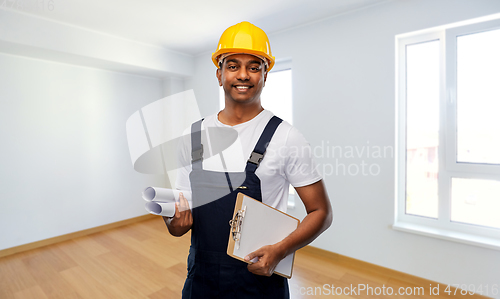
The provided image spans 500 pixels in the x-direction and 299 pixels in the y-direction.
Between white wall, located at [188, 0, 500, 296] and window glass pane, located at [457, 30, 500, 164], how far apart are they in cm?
24

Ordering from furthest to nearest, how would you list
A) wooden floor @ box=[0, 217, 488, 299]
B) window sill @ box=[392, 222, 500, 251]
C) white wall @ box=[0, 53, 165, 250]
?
white wall @ box=[0, 53, 165, 250] → wooden floor @ box=[0, 217, 488, 299] → window sill @ box=[392, 222, 500, 251]

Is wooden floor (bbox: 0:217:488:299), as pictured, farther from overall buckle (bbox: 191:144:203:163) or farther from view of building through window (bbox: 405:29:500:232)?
overall buckle (bbox: 191:144:203:163)

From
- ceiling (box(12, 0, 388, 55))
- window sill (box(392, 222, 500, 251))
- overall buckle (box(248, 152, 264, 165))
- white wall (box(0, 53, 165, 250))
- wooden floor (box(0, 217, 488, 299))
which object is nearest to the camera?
overall buckle (box(248, 152, 264, 165))

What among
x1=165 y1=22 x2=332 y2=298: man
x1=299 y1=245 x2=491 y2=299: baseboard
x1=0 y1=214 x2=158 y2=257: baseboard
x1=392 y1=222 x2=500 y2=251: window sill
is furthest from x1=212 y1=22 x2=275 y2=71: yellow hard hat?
x1=0 y1=214 x2=158 y2=257: baseboard

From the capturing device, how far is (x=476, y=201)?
2.19m

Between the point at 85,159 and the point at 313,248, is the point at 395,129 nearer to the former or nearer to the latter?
the point at 313,248

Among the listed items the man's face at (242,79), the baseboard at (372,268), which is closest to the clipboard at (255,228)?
the man's face at (242,79)

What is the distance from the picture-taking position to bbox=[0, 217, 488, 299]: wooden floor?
7.44 ft

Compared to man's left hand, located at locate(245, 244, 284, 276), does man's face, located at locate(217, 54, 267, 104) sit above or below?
above

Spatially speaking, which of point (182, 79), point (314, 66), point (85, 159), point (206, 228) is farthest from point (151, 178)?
point (206, 228)

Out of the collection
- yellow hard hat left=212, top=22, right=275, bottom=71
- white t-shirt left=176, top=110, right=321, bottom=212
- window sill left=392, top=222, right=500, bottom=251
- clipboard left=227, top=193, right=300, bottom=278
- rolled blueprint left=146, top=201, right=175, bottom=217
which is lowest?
window sill left=392, top=222, right=500, bottom=251

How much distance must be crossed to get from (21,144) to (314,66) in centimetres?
333

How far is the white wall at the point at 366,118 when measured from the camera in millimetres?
2164

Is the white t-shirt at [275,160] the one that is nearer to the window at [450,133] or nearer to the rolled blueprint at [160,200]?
the rolled blueprint at [160,200]
